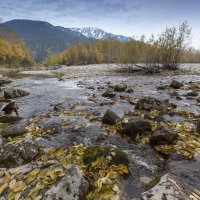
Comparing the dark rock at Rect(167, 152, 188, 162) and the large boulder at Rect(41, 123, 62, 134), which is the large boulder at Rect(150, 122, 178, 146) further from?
the large boulder at Rect(41, 123, 62, 134)

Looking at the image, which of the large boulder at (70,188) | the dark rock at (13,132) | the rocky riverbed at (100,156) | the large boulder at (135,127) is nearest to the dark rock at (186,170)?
the rocky riverbed at (100,156)

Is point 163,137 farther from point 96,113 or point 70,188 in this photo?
point 96,113

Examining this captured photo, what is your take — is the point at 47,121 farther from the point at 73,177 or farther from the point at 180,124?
the point at 73,177

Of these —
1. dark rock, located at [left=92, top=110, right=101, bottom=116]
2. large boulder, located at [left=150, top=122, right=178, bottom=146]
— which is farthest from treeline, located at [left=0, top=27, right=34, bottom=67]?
large boulder, located at [left=150, top=122, right=178, bottom=146]

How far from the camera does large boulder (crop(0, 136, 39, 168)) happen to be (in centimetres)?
747

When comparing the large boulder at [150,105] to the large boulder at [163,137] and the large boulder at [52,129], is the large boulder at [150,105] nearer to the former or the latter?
the large boulder at [163,137]

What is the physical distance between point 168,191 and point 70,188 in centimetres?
203

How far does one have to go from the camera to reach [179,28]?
58406mm

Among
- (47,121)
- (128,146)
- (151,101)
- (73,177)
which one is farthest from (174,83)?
(73,177)

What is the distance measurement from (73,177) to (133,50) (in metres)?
55.5

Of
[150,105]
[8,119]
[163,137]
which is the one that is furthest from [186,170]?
[8,119]

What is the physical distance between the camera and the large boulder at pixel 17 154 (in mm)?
7475

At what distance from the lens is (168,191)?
490 centimetres

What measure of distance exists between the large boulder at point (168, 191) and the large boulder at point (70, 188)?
136 cm
